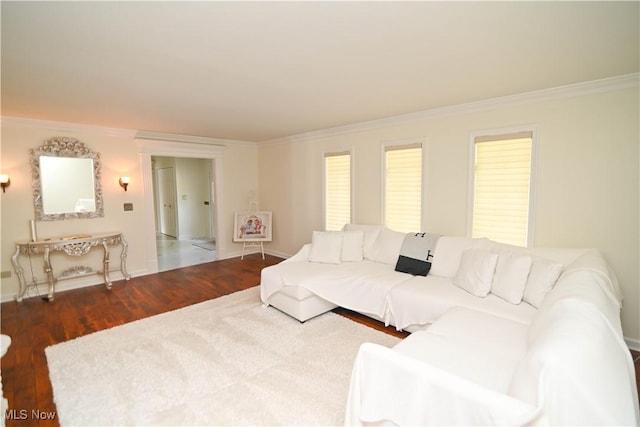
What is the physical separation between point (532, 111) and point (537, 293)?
1879mm

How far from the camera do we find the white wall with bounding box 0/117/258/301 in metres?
3.93

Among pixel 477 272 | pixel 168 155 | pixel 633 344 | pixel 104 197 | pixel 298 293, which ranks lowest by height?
pixel 633 344

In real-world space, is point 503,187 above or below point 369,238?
above

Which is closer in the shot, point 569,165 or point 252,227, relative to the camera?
point 569,165

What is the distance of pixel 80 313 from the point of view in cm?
356

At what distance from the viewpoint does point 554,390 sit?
1.15m

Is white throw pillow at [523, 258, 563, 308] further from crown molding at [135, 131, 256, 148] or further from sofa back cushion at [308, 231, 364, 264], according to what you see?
crown molding at [135, 131, 256, 148]

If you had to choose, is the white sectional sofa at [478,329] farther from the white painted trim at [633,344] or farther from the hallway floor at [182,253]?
the hallway floor at [182,253]

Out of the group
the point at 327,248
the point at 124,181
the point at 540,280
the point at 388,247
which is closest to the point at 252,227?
the point at 124,181

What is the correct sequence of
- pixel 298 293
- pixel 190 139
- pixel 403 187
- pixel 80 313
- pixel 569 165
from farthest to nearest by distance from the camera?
1. pixel 190 139
2. pixel 403 187
3. pixel 80 313
4. pixel 298 293
5. pixel 569 165

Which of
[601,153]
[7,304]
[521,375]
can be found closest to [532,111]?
[601,153]

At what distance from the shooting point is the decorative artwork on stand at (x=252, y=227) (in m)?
6.16

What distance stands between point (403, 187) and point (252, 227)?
330 cm

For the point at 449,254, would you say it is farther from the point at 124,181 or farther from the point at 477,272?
the point at 124,181
